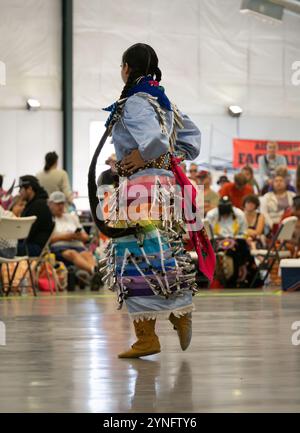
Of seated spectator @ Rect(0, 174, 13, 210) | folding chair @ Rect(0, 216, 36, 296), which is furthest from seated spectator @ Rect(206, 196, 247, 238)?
folding chair @ Rect(0, 216, 36, 296)

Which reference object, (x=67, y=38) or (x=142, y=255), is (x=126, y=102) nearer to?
(x=142, y=255)

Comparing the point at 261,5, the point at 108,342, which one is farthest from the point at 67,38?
the point at 108,342

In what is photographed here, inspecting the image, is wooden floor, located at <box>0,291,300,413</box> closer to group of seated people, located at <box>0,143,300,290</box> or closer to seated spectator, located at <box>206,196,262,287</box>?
group of seated people, located at <box>0,143,300,290</box>

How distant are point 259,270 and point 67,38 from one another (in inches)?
236

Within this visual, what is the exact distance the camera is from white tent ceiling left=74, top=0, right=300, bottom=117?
50.8ft

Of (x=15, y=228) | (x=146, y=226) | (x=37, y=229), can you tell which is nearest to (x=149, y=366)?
(x=146, y=226)

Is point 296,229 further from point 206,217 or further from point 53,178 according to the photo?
point 53,178

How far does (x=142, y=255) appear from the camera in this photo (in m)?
4.11

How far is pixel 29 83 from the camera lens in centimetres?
1509

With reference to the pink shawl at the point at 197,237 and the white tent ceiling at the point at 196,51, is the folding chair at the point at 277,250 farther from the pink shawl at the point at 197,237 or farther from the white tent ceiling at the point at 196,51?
the pink shawl at the point at 197,237

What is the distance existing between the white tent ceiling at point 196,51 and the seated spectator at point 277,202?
426 cm

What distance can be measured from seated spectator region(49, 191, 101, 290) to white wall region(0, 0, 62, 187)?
4.10 m

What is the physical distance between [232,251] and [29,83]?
18.8ft

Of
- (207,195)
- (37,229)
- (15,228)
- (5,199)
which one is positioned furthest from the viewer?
(207,195)
